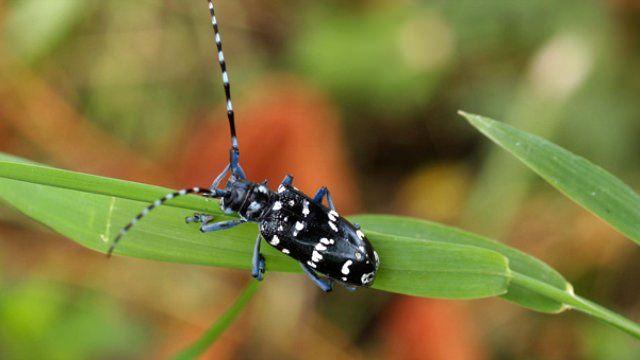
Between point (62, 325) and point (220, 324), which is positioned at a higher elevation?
point (220, 324)

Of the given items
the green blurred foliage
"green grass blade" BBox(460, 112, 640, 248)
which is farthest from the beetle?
the green blurred foliage

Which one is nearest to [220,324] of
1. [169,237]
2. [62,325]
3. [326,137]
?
[169,237]

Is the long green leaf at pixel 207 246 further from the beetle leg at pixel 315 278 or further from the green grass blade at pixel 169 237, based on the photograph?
the beetle leg at pixel 315 278

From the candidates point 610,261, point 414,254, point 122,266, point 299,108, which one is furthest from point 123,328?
point 610,261

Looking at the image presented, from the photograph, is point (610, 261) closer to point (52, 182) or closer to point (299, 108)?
point (299, 108)

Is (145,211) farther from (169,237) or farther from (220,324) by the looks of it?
(220,324)

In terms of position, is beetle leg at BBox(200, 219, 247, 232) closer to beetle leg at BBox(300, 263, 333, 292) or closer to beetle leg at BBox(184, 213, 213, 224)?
beetle leg at BBox(184, 213, 213, 224)
